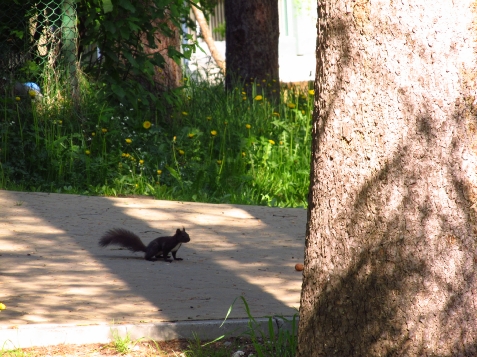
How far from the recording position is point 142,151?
9.60 metres

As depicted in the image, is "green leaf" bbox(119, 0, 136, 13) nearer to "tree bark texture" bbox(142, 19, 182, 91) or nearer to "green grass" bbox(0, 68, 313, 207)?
"green grass" bbox(0, 68, 313, 207)

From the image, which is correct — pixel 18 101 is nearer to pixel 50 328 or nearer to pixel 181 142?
pixel 181 142

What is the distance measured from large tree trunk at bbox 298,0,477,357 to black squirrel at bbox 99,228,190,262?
10.6 ft

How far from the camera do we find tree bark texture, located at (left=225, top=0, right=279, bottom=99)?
1277cm

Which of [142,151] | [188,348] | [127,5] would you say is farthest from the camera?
[142,151]

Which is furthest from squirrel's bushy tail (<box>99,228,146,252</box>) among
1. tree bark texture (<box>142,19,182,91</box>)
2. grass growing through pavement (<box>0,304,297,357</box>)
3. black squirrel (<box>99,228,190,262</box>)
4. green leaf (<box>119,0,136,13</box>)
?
tree bark texture (<box>142,19,182,91</box>)

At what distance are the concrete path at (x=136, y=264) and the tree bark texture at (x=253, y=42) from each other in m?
5.01

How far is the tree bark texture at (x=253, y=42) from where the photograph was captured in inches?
503

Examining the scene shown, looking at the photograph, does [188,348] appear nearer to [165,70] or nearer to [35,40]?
[35,40]

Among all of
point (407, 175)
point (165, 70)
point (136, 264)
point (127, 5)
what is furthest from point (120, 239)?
point (165, 70)

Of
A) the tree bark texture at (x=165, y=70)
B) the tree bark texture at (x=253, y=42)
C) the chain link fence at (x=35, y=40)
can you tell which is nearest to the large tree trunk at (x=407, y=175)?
the chain link fence at (x=35, y=40)

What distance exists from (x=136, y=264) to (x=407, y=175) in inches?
141

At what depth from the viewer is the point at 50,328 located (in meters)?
3.79

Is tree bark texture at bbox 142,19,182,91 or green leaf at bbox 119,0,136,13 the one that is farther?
tree bark texture at bbox 142,19,182,91
